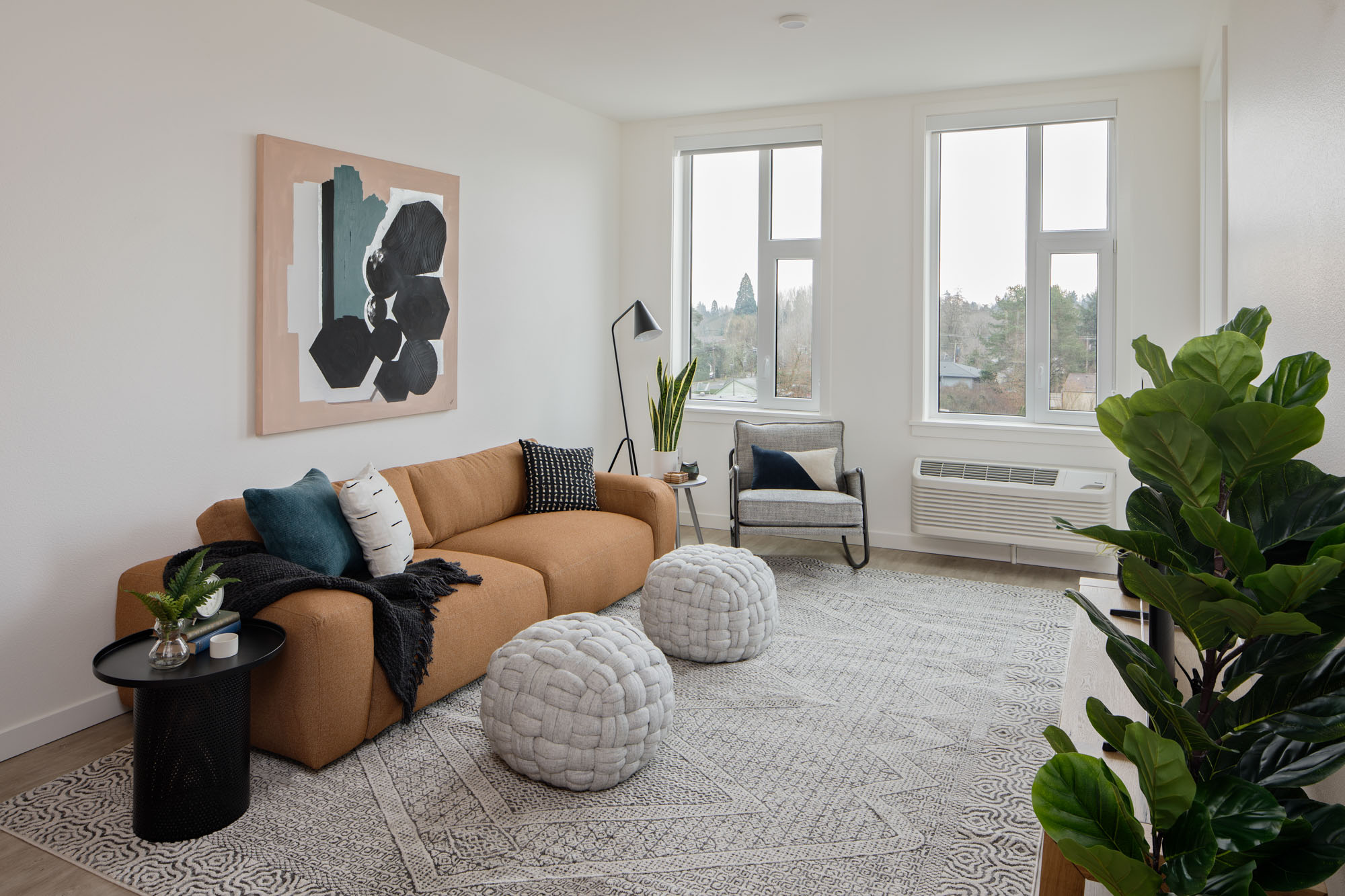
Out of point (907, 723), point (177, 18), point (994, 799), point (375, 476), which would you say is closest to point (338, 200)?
point (177, 18)

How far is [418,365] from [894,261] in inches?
113

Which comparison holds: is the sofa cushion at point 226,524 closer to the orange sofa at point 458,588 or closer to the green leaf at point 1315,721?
the orange sofa at point 458,588

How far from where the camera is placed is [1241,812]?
93 cm

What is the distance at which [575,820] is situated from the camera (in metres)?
2.38

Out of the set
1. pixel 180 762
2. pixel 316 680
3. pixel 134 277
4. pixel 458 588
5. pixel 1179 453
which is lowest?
pixel 180 762

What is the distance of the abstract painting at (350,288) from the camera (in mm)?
3490

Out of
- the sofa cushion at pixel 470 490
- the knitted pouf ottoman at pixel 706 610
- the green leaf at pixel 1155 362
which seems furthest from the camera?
the sofa cushion at pixel 470 490

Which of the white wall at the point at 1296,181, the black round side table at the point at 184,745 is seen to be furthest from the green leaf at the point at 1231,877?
the black round side table at the point at 184,745

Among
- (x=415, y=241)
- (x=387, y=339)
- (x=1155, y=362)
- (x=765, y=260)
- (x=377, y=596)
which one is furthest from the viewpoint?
(x=765, y=260)

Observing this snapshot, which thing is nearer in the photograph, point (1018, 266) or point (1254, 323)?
point (1254, 323)

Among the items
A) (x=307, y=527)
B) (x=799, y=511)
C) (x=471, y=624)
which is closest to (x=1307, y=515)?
(x=471, y=624)

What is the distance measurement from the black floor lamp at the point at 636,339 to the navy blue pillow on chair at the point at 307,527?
6.33 ft

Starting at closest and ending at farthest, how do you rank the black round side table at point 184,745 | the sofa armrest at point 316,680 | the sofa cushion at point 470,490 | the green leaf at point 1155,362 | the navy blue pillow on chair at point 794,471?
the green leaf at point 1155,362
the black round side table at point 184,745
the sofa armrest at point 316,680
the sofa cushion at point 470,490
the navy blue pillow on chair at point 794,471

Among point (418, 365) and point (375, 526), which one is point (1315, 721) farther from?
point (418, 365)
